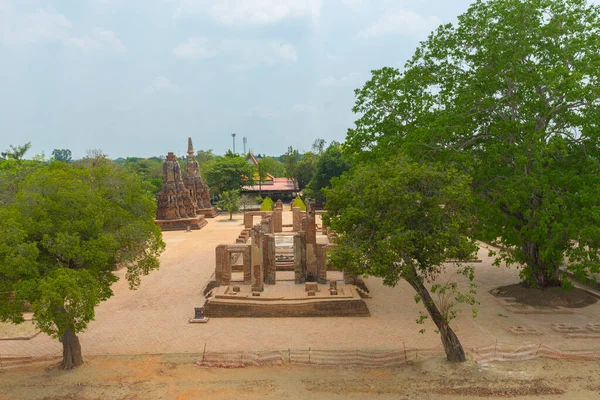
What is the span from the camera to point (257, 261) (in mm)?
20344

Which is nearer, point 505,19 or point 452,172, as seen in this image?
point 452,172

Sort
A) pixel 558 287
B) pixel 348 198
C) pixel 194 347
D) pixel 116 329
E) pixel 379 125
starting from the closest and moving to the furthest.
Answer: pixel 348 198 < pixel 194 347 < pixel 116 329 < pixel 558 287 < pixel 379 125

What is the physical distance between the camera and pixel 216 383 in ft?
40.8

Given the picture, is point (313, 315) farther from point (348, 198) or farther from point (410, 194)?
point (410, 194)

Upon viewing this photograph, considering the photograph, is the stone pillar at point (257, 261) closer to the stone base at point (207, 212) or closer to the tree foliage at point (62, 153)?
the stone base at point (207, 212)

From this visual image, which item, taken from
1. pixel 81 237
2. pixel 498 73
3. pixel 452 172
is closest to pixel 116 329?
pixel 81 237

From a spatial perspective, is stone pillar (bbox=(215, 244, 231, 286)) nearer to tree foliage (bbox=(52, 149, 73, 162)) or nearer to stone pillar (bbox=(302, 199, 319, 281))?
stone pillar (bbox=(302, 199, 319, 281))

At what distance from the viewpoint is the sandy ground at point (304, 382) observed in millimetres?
11680

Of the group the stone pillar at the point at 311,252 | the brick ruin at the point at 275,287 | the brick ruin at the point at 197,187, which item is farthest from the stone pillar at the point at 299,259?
the brick ruin at the point at 197,187

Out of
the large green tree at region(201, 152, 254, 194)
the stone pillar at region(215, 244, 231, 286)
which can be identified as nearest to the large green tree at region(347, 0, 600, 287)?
the stone pillar at region(215, 244, 231, 286)

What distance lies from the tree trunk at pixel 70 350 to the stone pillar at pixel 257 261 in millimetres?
7757

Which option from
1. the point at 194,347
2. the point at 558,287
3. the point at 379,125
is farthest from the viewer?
the point at 379,125

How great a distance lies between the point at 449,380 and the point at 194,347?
7.65 metres

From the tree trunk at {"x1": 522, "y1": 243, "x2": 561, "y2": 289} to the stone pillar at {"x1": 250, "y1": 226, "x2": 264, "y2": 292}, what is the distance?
1061 cm
